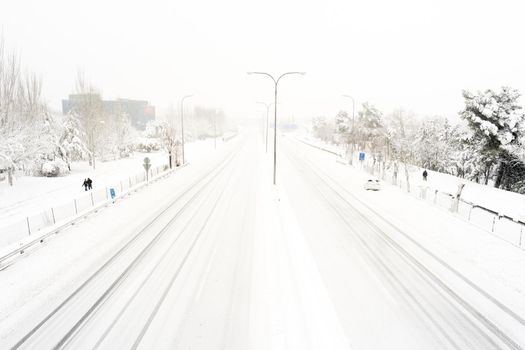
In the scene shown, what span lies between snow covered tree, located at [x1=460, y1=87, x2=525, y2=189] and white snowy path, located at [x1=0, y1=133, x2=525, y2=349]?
19482 mm

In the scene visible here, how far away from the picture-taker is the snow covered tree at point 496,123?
1201 inches

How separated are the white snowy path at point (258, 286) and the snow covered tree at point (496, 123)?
63.9 feet

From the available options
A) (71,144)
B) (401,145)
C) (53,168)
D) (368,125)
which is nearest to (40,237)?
(53,168)

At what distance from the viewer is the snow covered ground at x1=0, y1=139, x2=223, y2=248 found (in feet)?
53.2

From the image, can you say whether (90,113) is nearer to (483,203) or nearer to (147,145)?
(147,145)

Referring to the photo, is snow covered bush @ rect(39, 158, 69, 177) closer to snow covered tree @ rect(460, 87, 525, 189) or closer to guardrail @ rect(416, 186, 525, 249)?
guardrail @ rect(416, 186, 525, 249)

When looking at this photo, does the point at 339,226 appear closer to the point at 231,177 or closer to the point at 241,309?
the point at 241,309

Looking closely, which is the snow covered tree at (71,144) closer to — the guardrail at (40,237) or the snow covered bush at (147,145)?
the snow covered bush at (147,145)

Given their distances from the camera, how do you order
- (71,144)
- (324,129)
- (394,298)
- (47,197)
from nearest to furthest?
(394,298) < (47,197) < (71,144) < (324,129)

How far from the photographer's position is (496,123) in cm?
3127

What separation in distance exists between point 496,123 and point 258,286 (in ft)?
106

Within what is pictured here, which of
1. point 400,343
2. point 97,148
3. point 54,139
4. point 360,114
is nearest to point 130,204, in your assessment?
point 400,343

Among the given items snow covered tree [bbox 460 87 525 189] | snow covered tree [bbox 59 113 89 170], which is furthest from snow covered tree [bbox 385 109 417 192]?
snow covered tree [bbox 59 113 89 170]

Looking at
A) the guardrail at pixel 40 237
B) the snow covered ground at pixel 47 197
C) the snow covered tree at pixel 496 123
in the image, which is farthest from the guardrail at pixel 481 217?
the snow covered ground at pixel 47 197
